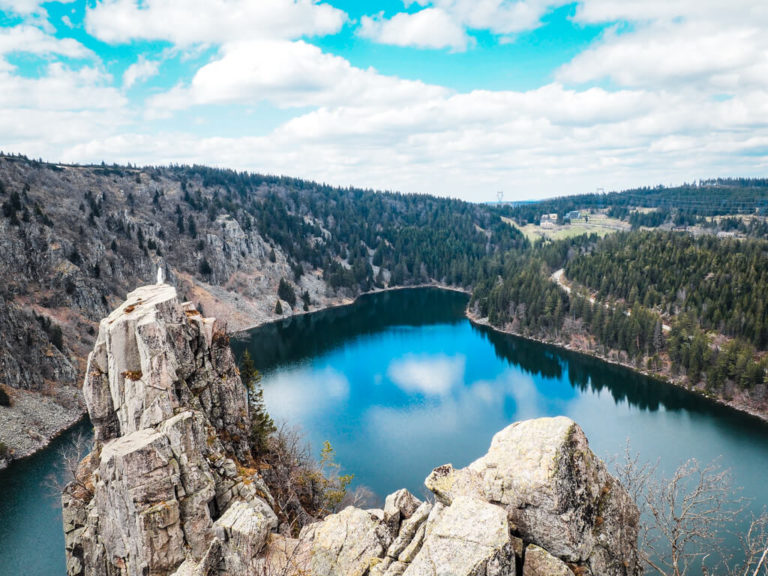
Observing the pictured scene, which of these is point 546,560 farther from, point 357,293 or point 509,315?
point 357,293

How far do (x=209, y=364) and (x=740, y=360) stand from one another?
66.4 metres

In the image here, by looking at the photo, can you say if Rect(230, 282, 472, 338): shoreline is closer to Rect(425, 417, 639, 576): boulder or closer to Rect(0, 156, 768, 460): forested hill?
Rect(0, 156, 768, 460): forested hill

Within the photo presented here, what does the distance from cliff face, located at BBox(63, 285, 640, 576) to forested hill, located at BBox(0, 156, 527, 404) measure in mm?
41913

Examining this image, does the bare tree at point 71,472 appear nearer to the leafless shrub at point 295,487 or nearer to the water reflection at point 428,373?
the leafless shrub at point 295,487

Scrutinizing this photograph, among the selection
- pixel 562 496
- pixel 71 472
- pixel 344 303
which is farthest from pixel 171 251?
pixel 562 496

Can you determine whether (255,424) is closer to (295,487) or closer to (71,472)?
(295,487)

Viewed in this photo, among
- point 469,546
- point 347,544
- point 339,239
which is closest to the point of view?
point 469,546

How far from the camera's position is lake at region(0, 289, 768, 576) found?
40.0 metres

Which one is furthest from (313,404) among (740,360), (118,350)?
(740,360)

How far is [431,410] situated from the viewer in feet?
188

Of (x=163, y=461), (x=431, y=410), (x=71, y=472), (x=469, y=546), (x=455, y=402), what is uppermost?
(x=469, y=546)

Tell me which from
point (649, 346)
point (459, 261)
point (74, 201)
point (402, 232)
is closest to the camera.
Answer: point (649, 346)

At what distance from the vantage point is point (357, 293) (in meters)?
142

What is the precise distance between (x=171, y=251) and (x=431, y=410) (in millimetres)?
88454
